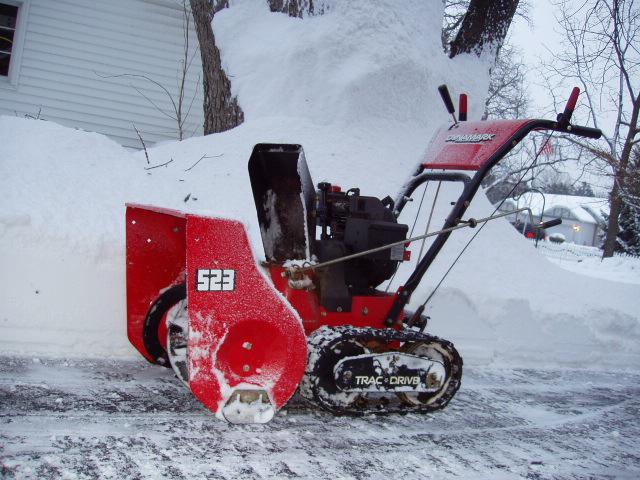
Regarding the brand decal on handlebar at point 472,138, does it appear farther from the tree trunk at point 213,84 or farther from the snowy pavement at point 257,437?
the tree trunk at point 213,84

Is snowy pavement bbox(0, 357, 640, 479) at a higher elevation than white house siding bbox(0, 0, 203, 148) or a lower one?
lower

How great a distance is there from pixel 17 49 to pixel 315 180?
6986mm

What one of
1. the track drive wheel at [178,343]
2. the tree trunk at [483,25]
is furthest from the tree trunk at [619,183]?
the track drive wheel at [178,343]

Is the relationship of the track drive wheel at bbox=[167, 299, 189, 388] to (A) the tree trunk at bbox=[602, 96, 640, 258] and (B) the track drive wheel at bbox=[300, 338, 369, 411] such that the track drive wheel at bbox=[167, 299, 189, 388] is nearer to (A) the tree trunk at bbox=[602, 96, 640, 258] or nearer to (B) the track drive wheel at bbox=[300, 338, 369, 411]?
(B) the track drive wheel at bbox=[300, 338, 369, 411]

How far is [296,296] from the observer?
3.75 meters

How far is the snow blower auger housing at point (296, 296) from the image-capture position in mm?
3186

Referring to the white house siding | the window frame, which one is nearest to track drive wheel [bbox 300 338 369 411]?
the white house siding

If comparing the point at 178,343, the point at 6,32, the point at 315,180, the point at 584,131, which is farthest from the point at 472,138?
the point at 6,32

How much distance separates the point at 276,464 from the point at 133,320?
172 centimetres

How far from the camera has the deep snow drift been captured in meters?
4.90

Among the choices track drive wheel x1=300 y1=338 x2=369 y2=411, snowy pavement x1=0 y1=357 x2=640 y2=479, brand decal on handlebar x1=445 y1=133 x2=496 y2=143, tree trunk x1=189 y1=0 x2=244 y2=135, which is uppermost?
tree trunk x1=189 y1=0 x2=244 y2=135

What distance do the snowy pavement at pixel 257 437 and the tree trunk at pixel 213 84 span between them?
486 cm

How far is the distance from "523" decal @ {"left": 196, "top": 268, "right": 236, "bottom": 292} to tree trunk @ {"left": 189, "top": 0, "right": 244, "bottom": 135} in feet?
18.1

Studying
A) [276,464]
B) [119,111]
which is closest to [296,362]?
[276,464]
